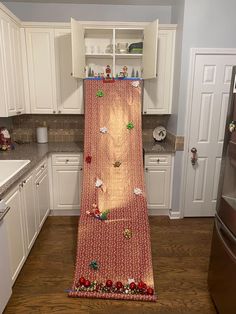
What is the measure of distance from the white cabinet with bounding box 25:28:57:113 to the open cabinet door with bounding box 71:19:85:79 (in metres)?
0.42

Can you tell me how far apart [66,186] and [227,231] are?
2137 millimetres

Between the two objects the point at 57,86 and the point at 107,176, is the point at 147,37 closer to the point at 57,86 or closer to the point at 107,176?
the point at 57,86

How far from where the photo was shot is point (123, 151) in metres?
2.57

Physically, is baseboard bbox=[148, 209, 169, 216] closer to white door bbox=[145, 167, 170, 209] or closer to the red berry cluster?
white door bbox=[145, 167, 170, 209]

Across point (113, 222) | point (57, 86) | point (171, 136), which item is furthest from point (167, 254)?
point (57, 86)

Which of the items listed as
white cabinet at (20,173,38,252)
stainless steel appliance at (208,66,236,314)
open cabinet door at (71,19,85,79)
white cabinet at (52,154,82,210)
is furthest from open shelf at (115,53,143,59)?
white cabinet at (20,173,38,252)

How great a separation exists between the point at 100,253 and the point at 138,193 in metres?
0.66

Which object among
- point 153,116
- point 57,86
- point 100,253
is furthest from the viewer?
point 153,116

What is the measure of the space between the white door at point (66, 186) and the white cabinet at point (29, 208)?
664 mm

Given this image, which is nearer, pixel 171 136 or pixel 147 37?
pixel 147 37

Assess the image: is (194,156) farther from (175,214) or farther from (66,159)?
(66,159)

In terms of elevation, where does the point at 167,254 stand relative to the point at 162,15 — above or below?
below

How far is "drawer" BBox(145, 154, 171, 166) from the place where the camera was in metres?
3.21

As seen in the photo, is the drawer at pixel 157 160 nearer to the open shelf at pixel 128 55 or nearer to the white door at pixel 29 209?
the open shelf at pixel 128 55
